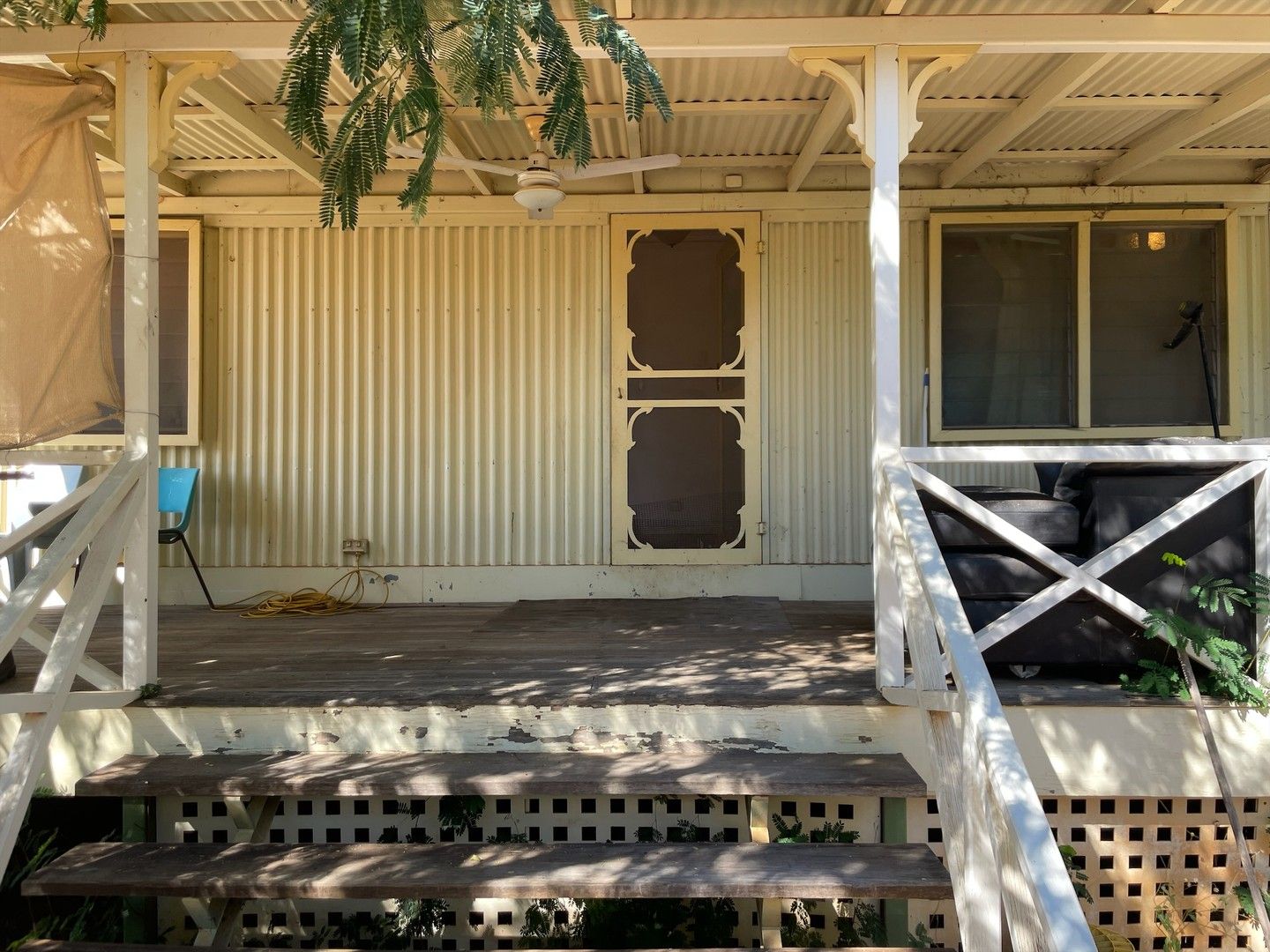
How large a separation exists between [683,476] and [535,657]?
200cm

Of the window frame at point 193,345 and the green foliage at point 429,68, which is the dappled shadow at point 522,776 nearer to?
the green foliage at point 429,68

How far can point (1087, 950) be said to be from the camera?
1443 mm

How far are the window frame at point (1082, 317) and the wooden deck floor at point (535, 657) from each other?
1.45m

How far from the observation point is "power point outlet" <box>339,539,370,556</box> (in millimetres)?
5379

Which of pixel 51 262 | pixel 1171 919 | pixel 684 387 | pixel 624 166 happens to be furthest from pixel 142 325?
pixel 1171 919

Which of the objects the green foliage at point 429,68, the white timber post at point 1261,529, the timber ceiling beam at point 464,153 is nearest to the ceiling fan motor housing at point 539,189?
the timber ceiling beam at point 464,153

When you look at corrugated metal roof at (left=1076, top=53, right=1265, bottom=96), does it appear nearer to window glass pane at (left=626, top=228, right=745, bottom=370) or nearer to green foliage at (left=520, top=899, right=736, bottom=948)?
window glass pane at (left=626, top=228, right=745, bottom=370)

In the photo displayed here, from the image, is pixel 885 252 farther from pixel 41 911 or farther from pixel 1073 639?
pixel 41 911

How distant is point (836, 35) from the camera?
3.25m

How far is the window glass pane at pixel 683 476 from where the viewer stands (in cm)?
538

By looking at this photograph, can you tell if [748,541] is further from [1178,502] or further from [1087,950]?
[1087,950]

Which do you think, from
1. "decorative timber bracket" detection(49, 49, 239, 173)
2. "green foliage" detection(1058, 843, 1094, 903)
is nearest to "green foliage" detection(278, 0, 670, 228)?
"decorative timber bracket" detection(49, 49, 239, 173)

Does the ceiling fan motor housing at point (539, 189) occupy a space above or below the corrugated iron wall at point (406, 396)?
above

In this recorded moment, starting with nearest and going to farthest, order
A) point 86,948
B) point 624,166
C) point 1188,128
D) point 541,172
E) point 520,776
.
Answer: point 86,948
point 520,776
point 541,172
point 624,166
point 1188,128
